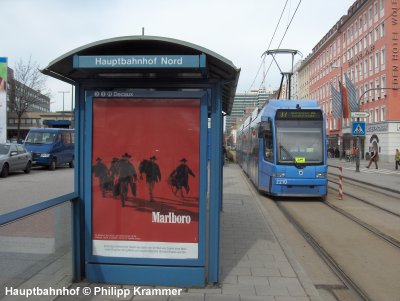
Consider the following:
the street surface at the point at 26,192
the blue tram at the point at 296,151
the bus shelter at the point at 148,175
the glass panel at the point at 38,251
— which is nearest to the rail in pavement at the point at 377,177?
the blue tram at the point at 296,151

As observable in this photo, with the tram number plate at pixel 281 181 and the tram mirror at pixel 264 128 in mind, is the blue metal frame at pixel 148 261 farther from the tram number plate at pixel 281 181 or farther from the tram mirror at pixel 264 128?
the tram mirror at pixel 264 128

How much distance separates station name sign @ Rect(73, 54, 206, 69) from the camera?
15.5ft

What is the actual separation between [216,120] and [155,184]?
97 cm

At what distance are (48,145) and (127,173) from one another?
2335cm

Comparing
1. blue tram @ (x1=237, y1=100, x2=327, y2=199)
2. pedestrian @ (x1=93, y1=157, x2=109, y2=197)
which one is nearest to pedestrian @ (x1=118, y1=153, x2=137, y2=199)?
pedestrian @ (x1=93, y1=157, x2=109, y2=197)

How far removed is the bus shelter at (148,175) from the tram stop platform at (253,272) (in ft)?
0.99

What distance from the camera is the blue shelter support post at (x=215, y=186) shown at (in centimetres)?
511

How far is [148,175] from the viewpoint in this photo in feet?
16.9

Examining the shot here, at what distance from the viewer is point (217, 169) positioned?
5.16 meters

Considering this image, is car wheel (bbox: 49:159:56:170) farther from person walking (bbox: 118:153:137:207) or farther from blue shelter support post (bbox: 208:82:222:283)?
blue shelter support post (bbox: 208:82:222:283)

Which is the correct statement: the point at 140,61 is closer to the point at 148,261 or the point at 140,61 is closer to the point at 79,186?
the point at 79,186

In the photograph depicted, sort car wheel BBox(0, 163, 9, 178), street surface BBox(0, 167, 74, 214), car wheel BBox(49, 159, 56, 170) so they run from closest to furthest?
street surface BBox(0, 167, 74, 214) → car wheel BBox(0, 163, 9, 178) → car wheel BBox(49, 159, 56, 170)

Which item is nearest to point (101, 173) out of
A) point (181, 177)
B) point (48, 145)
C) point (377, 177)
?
point (181, 177)

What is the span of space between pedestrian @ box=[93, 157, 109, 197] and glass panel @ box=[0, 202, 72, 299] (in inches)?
16.4
